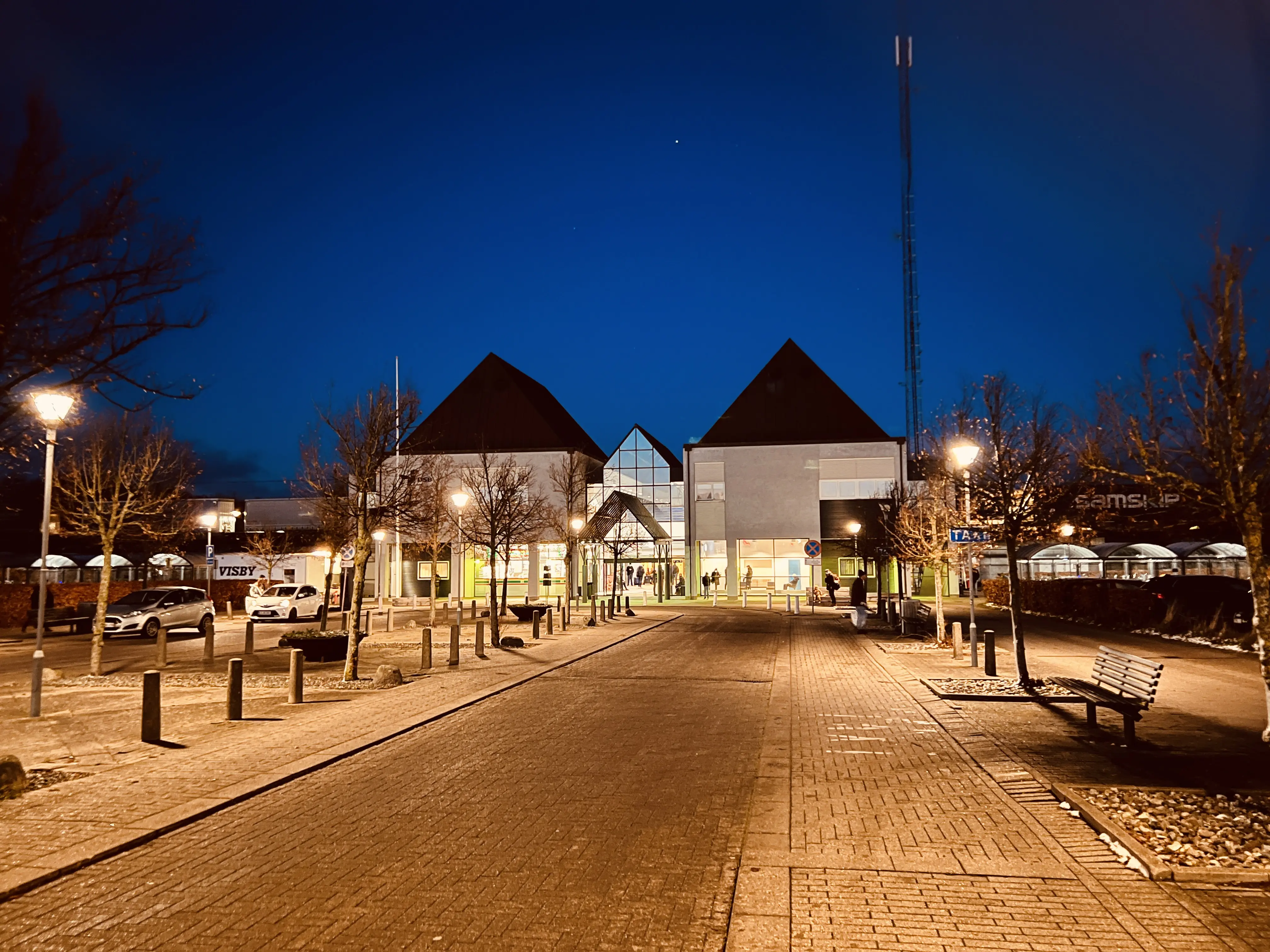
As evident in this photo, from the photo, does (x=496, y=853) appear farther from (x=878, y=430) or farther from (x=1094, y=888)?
(x=878, y=430)

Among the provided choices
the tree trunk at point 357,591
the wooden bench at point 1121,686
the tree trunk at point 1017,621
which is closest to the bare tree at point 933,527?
the tree trunk at point 1017,621

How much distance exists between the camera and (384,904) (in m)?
5.22

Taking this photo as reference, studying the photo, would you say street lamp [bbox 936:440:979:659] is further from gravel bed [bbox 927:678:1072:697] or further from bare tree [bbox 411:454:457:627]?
bare tree [bbox 411:454:457:627]

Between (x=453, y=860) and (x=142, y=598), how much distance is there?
23.8 m

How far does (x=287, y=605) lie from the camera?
34875 millimetres

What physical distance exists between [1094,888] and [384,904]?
4.14 m

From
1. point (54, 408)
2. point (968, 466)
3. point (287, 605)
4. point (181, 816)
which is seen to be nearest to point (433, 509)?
point (287, 605)

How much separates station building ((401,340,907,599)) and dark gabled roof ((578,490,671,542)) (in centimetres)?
26

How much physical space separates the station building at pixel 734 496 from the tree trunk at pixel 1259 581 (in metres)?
42.8

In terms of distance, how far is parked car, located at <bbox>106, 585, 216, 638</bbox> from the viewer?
24.6 metres

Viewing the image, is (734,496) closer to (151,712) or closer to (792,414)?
(792,414)

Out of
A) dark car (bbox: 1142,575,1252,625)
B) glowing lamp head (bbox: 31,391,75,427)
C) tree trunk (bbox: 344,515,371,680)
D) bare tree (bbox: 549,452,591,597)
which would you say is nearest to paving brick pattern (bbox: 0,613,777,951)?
glowing lamp head (bbox: 31,391,75,427)

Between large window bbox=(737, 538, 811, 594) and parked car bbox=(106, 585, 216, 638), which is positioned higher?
large window bbox=(737, 538, 811, 594)

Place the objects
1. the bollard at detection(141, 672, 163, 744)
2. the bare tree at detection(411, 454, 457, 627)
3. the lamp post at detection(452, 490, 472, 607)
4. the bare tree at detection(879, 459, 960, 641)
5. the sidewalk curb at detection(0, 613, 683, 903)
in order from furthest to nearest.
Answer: the bare tree at detection(411, 454, 457, 627) → the lamp post at detection(452, 490, 472, 607) → the bare tree at detection(879, 459, 960, 641) → the bollard at detection(141, 672, 163, 744) → the sidewalk curb at detection(0, 613, 683, 903)
